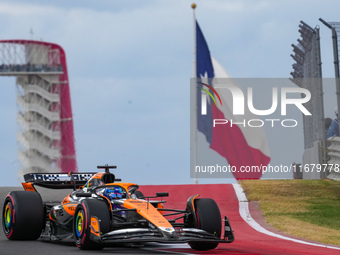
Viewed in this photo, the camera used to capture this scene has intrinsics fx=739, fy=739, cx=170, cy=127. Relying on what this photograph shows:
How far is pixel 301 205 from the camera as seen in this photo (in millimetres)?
23234

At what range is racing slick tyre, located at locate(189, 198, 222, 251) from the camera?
12.2 meters

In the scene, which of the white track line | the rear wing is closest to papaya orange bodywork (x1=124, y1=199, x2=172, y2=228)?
the rear wing

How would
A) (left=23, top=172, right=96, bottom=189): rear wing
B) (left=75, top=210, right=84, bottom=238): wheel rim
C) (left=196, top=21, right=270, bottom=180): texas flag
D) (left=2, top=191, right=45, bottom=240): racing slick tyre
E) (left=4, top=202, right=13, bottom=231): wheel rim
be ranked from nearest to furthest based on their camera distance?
1. (left=75, top=210, right=84, bottom=238): wheel rim
2. (left=2, top=191, right=45, bottom=240): racing slick tyre
3. (left=4, top=202, right=13, bottom=231): wheel rim
4. (left=23, top=172, right=96, bottom=189): rear wing
5. (left=196, top=21, right=270, bottom=180): texas flag

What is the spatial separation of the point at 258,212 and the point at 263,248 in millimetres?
9016

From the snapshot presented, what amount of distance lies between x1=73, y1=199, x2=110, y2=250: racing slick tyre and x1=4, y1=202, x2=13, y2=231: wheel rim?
2103 millimetres

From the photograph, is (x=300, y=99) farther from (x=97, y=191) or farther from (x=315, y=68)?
(x=97, y=191)

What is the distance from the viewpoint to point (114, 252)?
447 inches

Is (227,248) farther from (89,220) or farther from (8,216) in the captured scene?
(8,216)

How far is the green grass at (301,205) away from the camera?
18.3 metres

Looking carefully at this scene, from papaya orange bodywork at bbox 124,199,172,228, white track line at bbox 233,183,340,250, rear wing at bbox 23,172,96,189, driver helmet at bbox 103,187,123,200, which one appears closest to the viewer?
papaya orange bodywork at bbox 124,199,172,228

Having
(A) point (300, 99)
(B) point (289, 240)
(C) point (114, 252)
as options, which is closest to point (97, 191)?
(C) point (114, 252)

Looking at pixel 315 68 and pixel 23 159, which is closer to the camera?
pixel 315 68

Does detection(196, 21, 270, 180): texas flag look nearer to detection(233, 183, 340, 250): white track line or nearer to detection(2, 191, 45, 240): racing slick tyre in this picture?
detection(233, 183, 340, 250): white track line

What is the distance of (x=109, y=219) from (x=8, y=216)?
121 inches
